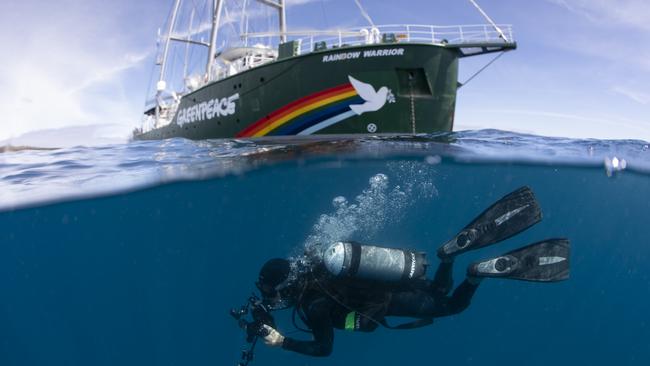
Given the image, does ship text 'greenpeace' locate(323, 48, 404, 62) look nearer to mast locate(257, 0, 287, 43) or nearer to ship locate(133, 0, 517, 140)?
ship locate(133, 0, 517, 140)

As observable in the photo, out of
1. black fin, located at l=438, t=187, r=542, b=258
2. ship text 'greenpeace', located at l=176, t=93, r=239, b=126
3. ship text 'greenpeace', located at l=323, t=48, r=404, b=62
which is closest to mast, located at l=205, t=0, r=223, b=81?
ship text 'greenpeace', located at l=176, t=93, r=239, b=126

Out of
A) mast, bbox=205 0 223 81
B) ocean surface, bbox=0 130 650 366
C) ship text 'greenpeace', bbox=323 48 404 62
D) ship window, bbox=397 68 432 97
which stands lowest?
ocean surface, bbox=0 130 650 366

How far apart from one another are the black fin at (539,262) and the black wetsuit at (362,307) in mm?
807

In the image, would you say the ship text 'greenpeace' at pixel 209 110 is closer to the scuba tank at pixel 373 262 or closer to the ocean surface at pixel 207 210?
the ocean surface at pixel 207 210

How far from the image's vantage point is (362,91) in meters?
13.0

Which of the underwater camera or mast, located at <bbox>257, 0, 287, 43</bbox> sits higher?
mast, located at <bbox>257, 0, 287, 43</bbox>

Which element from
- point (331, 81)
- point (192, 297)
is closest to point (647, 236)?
point (331, 81)

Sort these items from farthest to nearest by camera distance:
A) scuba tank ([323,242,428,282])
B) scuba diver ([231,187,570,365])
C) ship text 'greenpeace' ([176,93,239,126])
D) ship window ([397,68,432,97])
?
ship text 'greenpeace' ([176,93,239,126])
ship window ([397,68,432,97])
scuba tank ([323,242,428,282])
scuba diver ([231,187,570,365])

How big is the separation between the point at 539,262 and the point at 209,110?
1369 cm

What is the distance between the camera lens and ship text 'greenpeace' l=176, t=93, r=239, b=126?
51.2 feet

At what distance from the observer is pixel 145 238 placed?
15.4m

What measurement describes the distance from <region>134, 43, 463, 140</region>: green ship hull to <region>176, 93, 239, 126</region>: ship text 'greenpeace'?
180cm

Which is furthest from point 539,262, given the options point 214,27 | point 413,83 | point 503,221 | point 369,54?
point 214,27

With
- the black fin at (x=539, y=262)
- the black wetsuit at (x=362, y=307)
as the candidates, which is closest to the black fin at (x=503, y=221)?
the black fin at (x=539, y=262)
